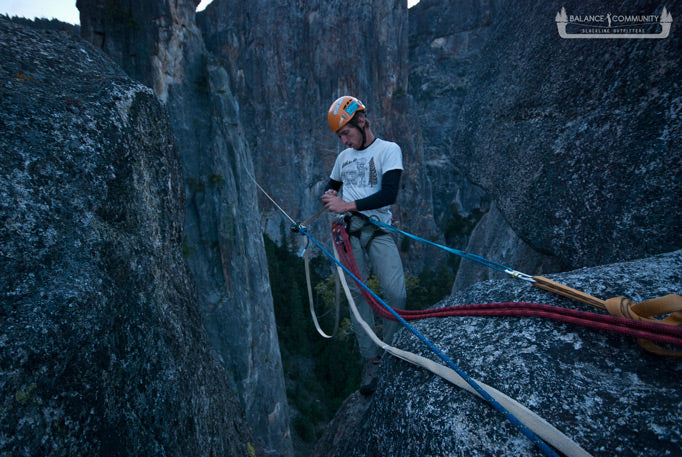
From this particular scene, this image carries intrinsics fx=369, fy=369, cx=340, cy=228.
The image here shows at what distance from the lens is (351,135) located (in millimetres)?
3393

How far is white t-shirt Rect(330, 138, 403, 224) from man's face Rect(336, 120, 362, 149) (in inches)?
3.6

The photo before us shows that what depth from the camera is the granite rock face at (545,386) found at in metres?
1.17

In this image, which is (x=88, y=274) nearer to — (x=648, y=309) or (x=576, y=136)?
(x=648, y=309)

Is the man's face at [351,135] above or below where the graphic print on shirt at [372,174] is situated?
above

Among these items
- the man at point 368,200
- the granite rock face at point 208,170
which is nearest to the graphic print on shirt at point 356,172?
the man at point 368,200

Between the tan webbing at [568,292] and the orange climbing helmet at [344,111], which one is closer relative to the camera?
the tan webbing at [568,292]

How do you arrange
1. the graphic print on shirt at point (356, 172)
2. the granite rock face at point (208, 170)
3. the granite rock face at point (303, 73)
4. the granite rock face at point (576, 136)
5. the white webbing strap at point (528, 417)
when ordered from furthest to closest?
the granite rock face at point (303, 73), the granite rock face at point (208, 170), the graphic print on shirt at point (356, 172), the granite rock face at point (576, 136), the white webbing strap at point (528, 417)

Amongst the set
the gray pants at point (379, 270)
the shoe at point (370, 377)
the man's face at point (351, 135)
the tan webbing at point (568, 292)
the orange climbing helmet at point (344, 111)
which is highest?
the orange climbing helmet at point (344, 111)

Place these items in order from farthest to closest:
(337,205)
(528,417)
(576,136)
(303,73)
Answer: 1. (303,73)
2. (337,205)
3. (576,136)
4. (528,417)

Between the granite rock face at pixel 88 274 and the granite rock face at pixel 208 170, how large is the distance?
364 inches

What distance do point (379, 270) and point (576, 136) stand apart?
78.2 inches

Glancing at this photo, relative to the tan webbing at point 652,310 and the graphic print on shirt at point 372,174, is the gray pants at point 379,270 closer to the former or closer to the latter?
the graphic print on shirt at point 372,174

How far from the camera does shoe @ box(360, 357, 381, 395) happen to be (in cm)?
327

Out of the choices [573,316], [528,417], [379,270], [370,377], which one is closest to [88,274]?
[528,417]
